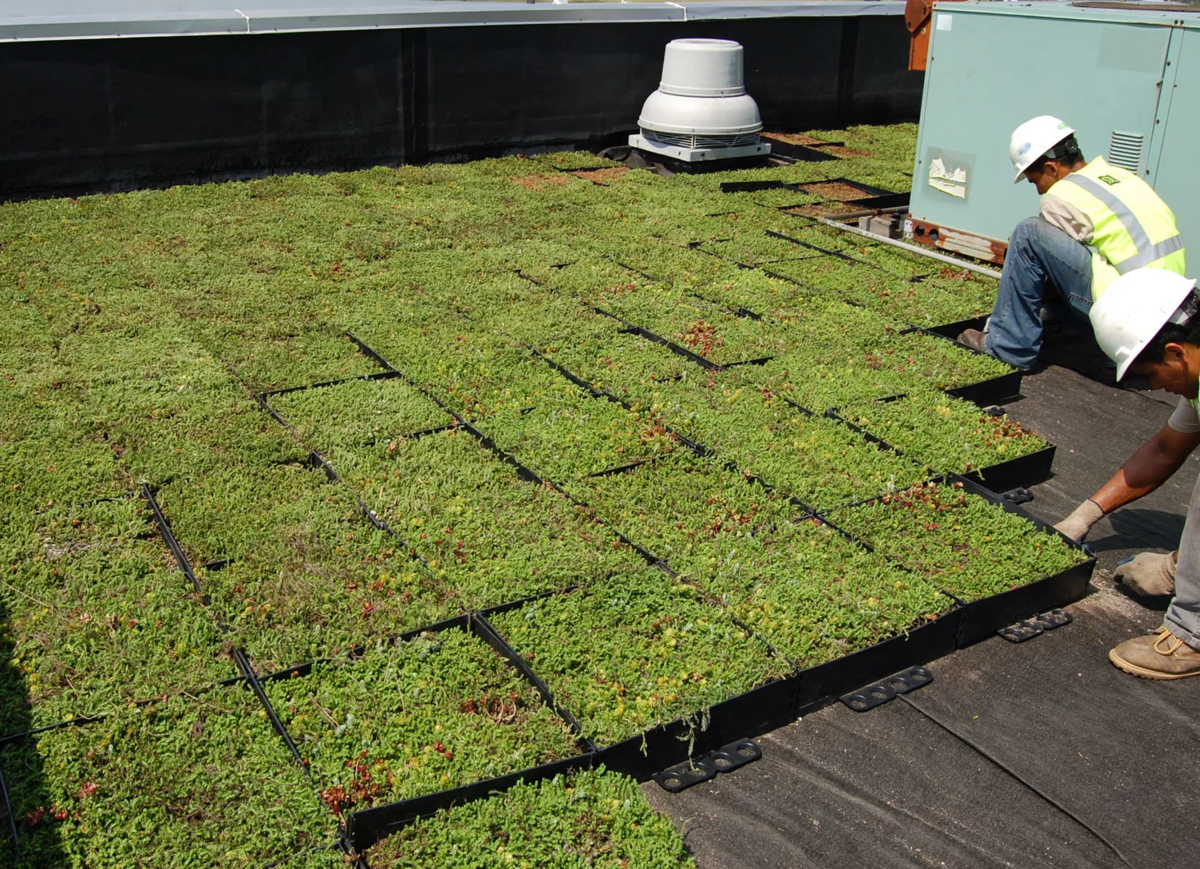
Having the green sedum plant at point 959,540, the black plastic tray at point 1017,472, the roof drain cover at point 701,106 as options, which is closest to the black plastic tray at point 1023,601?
the green sedum plant at point 959,540

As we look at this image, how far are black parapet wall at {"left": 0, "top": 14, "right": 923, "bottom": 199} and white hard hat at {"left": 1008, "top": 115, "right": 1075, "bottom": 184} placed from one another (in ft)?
19.7

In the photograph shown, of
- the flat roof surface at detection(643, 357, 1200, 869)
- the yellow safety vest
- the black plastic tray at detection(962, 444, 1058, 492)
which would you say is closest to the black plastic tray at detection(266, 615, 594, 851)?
the flat roof surface at detection(643, 357, 1200, 869)

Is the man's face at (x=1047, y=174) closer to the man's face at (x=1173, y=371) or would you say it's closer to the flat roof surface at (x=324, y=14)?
the man's face at (x=1173, y=371)

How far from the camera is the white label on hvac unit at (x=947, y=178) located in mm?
7689

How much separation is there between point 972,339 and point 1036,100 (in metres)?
1.75

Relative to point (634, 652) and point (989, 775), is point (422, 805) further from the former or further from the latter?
point (989, 775)

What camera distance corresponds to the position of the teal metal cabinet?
→ 6.29 meters

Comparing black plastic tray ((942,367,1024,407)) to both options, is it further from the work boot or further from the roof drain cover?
the roof drain cover

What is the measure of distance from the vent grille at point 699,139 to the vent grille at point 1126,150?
13.3 ft

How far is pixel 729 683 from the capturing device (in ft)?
11.8

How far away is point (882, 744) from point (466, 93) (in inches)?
329

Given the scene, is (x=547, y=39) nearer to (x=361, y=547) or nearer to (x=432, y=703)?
(x=361, y=547)

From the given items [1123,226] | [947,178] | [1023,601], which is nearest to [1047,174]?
[1123,226]

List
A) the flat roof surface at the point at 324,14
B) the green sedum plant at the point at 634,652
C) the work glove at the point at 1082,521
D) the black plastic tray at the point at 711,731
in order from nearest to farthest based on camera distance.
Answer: the black plastic tray at the point at 711,731
the green sedum plant at the point at 634,652
the work glove at the point at 1082,521
the flat roof surface at the point at 324,14
